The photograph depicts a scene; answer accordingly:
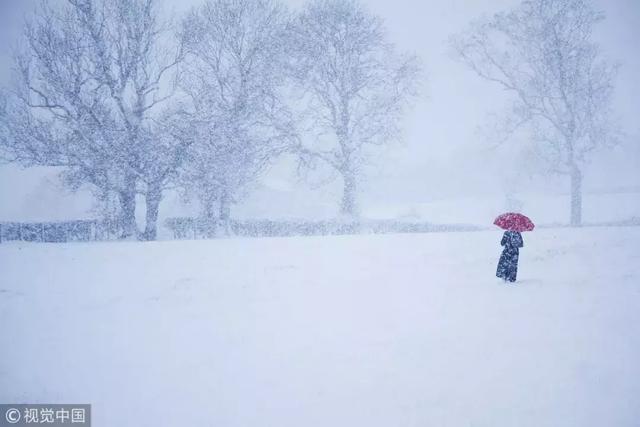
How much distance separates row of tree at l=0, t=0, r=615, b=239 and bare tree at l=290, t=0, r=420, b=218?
0.26 ft

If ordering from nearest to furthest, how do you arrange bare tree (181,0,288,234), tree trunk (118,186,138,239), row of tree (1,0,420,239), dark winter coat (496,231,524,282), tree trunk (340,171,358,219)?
dark winter coat (496,231,524,282), row of tree (1,0,420,239), tree trunk (118,186,138,239), bare tree (181,0,288,234), tree trunk (340,171,358,219)

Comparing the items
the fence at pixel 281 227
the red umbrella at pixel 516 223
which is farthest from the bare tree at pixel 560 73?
the red umbrella at pixel 516 223

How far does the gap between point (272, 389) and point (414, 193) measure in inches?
2012

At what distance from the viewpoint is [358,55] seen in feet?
74.8

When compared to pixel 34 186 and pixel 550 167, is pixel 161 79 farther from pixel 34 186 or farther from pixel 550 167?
pixel 34 186

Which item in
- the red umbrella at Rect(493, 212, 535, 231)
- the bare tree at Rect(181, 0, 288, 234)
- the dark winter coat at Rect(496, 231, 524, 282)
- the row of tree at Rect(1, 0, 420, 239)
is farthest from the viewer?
the bare tree at Rect(181, 0, 288, 234)

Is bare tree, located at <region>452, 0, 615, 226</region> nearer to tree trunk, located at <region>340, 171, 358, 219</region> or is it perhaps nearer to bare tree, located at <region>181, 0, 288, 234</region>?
tree trunk, located at <region>340, 171, 358, 219</region>

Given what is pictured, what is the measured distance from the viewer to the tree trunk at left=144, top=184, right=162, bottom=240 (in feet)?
65.9

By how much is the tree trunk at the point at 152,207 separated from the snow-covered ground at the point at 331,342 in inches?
316

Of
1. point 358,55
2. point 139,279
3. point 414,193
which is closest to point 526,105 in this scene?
point 358,55

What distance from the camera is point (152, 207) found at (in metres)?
20.7

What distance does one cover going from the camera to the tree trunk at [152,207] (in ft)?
65.9

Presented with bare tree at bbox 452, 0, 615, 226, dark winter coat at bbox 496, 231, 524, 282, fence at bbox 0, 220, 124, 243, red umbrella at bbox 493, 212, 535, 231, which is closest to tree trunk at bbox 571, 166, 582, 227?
bare tree at bbox 452, 0, 615, 226

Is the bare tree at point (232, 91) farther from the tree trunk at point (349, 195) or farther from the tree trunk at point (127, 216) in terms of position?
the tree trunk at point (349, 195)
